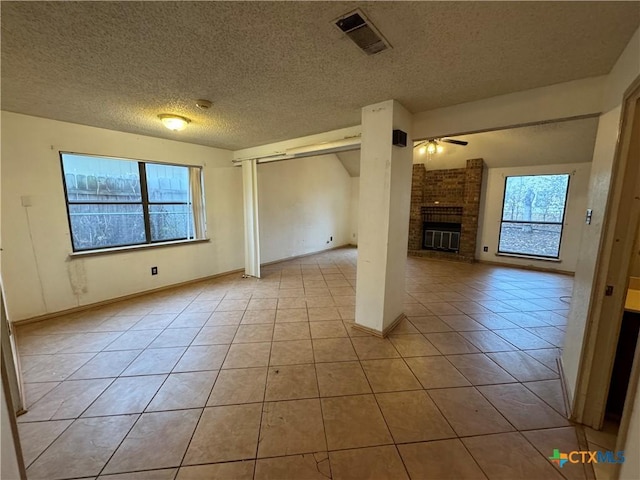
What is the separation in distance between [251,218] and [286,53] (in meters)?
3.22

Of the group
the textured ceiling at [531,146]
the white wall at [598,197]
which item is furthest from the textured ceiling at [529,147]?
the white wall at [598,197]

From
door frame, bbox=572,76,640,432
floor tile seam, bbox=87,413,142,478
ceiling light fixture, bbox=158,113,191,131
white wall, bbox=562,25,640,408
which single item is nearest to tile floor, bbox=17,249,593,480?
floor tile seam, bbox=87,413,142,478

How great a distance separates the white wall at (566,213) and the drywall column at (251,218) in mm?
5139

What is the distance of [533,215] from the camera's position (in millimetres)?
5457

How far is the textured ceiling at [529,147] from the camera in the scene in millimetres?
4250

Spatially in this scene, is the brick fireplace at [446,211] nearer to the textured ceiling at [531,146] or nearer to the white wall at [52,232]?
the textured ceiling at [531,146]

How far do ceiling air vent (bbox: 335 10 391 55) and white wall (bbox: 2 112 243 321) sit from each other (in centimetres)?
350

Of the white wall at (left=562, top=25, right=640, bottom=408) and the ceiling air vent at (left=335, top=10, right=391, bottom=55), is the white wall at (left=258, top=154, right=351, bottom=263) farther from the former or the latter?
the white wall at (left=562, top=25, right=640, bottom=408)

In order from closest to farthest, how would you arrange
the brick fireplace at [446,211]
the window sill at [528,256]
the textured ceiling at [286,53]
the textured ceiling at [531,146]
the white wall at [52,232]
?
the textured ceiling at [286,53] → the white wall at [52,232] → the textured ceiling at [531,146] → the window sill at [528,256] → the brick fireplace at [446,211]

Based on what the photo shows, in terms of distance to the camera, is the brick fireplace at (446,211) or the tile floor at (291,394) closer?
the tile floor at (291,394)

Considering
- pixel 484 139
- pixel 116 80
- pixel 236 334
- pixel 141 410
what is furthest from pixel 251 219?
pixel 484 139

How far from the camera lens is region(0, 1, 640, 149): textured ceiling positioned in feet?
4.09

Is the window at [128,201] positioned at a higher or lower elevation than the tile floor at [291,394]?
higher

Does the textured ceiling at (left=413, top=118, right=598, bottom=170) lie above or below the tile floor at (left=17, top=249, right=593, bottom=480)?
above
